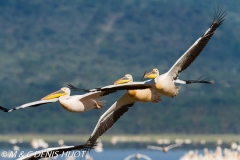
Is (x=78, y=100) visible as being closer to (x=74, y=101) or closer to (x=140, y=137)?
(x=74, y=101)

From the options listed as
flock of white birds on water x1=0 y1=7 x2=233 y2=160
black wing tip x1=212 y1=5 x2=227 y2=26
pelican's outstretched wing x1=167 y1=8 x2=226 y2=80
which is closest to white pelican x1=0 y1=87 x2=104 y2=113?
flock of white birds on water x1=0 y1=7 x2=233 y2=160

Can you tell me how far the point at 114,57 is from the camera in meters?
89.6

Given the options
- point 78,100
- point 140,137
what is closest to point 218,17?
point 78,100

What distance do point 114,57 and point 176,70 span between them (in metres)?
78.8

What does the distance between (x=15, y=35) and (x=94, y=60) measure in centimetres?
A: 1427

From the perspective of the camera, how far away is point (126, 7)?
111 metres

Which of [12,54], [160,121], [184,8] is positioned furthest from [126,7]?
[160,121]

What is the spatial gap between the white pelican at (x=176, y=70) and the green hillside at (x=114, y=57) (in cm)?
4294

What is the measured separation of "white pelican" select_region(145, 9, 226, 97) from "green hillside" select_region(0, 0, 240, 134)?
1691 inches

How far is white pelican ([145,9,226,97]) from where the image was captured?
10.4 meters

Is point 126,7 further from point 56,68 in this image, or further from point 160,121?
point 160,121

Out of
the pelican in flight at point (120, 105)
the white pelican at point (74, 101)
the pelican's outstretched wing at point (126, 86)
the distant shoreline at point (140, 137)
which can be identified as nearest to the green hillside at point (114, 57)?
the distant shoreline at point (140, 137)

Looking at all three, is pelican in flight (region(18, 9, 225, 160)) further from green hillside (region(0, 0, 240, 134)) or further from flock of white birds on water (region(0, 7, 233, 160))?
green hillside (region(0, 0, 240, 134))

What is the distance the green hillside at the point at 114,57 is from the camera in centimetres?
6594
